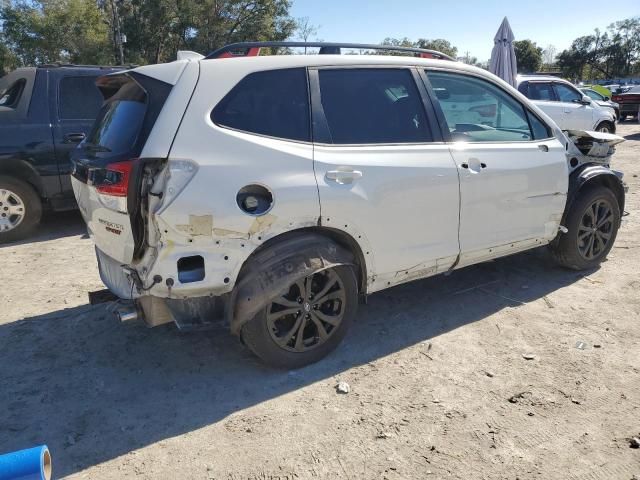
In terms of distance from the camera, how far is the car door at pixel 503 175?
3.80 meters

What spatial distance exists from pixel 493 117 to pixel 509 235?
990 millimetres

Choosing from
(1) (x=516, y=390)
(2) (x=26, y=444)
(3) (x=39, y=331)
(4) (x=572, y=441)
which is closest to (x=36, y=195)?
(3) (x=39, y=331)

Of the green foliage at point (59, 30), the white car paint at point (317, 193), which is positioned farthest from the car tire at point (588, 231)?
the green foliage at point (59, 30)

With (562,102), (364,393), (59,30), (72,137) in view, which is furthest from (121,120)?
(59,30)

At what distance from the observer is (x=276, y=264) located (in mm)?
3043

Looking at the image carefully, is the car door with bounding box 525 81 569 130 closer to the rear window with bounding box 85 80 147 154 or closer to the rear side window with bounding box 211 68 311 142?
the rear side window with bounding box 211 68 311 142

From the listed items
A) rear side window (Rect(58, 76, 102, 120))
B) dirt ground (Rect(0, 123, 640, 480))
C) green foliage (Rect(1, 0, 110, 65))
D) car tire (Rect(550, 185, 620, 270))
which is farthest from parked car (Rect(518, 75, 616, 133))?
green foliage (Rect(1, 0, 110, 65))

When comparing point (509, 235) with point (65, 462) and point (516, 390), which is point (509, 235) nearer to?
point (516, 390)

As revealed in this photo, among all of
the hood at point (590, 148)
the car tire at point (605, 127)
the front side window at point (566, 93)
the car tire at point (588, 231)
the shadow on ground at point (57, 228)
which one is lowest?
the shadow on ground at point (57, 228)

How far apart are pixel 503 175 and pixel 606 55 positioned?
10064cm

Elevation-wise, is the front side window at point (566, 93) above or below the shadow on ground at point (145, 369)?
above

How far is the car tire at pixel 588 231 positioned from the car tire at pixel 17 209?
19.1ft

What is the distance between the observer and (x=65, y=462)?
2.59m

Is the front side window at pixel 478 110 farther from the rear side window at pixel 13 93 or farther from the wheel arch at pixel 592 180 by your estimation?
the rear side window at pixel 13 93
